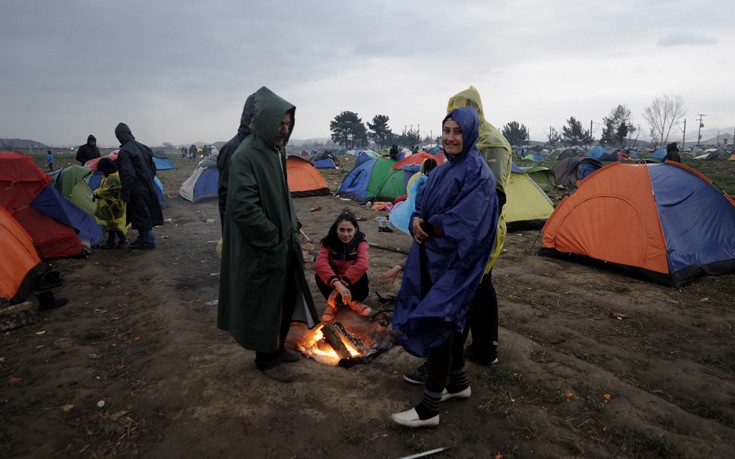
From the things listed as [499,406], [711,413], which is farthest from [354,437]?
[711,413]

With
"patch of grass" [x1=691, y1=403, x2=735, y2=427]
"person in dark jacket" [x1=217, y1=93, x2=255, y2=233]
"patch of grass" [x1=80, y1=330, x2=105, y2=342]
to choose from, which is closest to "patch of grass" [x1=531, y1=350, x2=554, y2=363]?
"patch of grass" [x1=691, y1=403, x2=735, y2=427]

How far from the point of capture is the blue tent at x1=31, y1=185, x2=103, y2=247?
654 cm

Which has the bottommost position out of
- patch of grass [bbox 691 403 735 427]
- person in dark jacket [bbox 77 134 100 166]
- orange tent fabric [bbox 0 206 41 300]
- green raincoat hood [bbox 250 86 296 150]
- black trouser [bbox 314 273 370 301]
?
patch of grass [bbox 691 403 735 427]

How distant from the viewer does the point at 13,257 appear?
5.02m

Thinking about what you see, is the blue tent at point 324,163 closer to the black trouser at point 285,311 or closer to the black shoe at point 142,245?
the black shoe at point 142,245

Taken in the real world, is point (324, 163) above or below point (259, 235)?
above

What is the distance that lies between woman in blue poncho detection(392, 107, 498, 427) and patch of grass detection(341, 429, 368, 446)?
0.79 feet

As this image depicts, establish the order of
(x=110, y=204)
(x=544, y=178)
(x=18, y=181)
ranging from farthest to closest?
(x=544, y=178)
(x=110, y=204)
(x=18, y=181)

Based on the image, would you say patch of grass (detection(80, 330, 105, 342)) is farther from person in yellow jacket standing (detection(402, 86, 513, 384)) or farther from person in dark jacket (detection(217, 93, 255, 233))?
person in yellow jacket standing (detection(402, 86, 513, 384))

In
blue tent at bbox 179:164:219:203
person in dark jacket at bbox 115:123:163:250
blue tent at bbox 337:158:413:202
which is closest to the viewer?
person in dark jacket at bbox 115:123:163:250

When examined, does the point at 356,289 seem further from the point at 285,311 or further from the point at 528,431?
the point at 528,431

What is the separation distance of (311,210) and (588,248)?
751cm

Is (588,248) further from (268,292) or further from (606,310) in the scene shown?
(268,292)

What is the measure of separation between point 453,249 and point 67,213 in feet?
24.5
